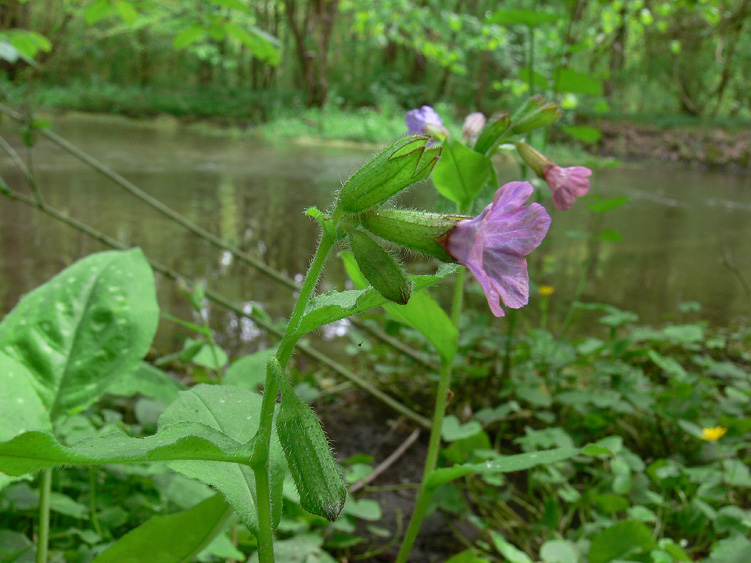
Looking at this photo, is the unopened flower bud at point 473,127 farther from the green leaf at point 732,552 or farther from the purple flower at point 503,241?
the green leaf at point 732,552

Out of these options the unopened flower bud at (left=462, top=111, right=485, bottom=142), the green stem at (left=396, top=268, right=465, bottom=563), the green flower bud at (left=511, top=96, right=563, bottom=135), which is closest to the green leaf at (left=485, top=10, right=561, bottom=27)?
the unopened flower bud at (left=462, top=111, right=485, bottom=142)

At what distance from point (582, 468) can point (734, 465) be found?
0.33 meters

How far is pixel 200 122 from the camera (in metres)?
11.9

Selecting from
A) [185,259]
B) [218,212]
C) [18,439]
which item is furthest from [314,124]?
[18,439]

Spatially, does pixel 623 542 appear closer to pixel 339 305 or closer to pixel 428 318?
pixel 428 318

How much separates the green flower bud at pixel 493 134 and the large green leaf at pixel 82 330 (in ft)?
2.28

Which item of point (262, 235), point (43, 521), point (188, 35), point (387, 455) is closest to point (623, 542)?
point (387, 455)

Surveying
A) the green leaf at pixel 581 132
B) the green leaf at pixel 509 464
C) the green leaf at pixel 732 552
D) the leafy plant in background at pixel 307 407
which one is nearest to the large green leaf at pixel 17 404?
the leafy plant in background at pixel 307 407

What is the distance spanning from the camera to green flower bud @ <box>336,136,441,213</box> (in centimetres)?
60

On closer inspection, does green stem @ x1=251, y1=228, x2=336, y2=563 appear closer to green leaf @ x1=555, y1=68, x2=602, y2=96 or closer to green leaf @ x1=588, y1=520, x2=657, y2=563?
green leaf @ x1=588, y1=520, x2=657, y2=563

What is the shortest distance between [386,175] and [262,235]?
2.87 meters

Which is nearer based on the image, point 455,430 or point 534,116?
point 534,116

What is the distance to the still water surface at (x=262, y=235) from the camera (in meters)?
2.64

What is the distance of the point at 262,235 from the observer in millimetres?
3387
